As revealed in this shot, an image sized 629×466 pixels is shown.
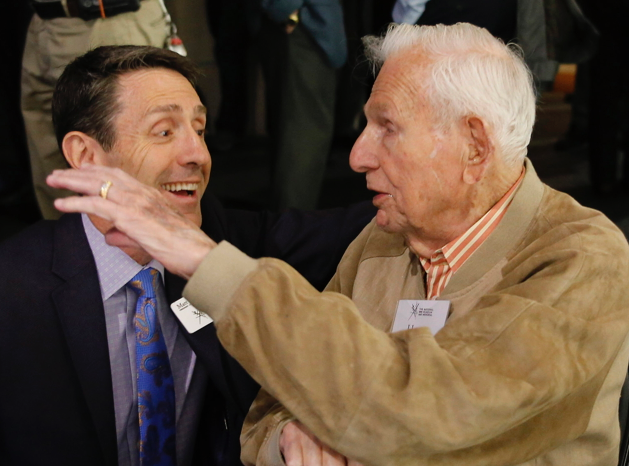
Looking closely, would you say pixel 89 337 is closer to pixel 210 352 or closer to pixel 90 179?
pixel 210 352

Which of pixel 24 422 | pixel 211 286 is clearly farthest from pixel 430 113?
pixel 24 422

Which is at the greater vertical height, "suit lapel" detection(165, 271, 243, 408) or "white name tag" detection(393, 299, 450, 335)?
Result: "white name tag" detection(393, 299, 450, 335)

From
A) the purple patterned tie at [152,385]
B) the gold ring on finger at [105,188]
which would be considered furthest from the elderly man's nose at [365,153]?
the purple patterned tie at [152,385]

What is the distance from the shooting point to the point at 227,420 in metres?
1.94

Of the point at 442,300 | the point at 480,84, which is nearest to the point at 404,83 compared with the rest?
the point at 480,84

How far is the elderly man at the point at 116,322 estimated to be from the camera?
1.77 meters

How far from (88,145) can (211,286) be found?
0.90m

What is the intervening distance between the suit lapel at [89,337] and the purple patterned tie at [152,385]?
0.25 ft

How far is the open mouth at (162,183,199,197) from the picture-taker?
195 centimetres

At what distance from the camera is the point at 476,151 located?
1.50m

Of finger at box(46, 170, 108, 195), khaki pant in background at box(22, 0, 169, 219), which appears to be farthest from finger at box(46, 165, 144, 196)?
khaki pant in background at box(22, 0, 169, 219)

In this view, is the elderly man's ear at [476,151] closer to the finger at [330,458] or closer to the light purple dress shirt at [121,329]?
the finger at [330,458]

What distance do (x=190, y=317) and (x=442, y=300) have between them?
0.67m

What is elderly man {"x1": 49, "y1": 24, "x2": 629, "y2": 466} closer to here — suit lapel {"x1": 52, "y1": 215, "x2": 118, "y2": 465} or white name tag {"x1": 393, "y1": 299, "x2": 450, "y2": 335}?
white name tag {"x1": 393, "y1": 299, "x2": 450, "y2": 335}
